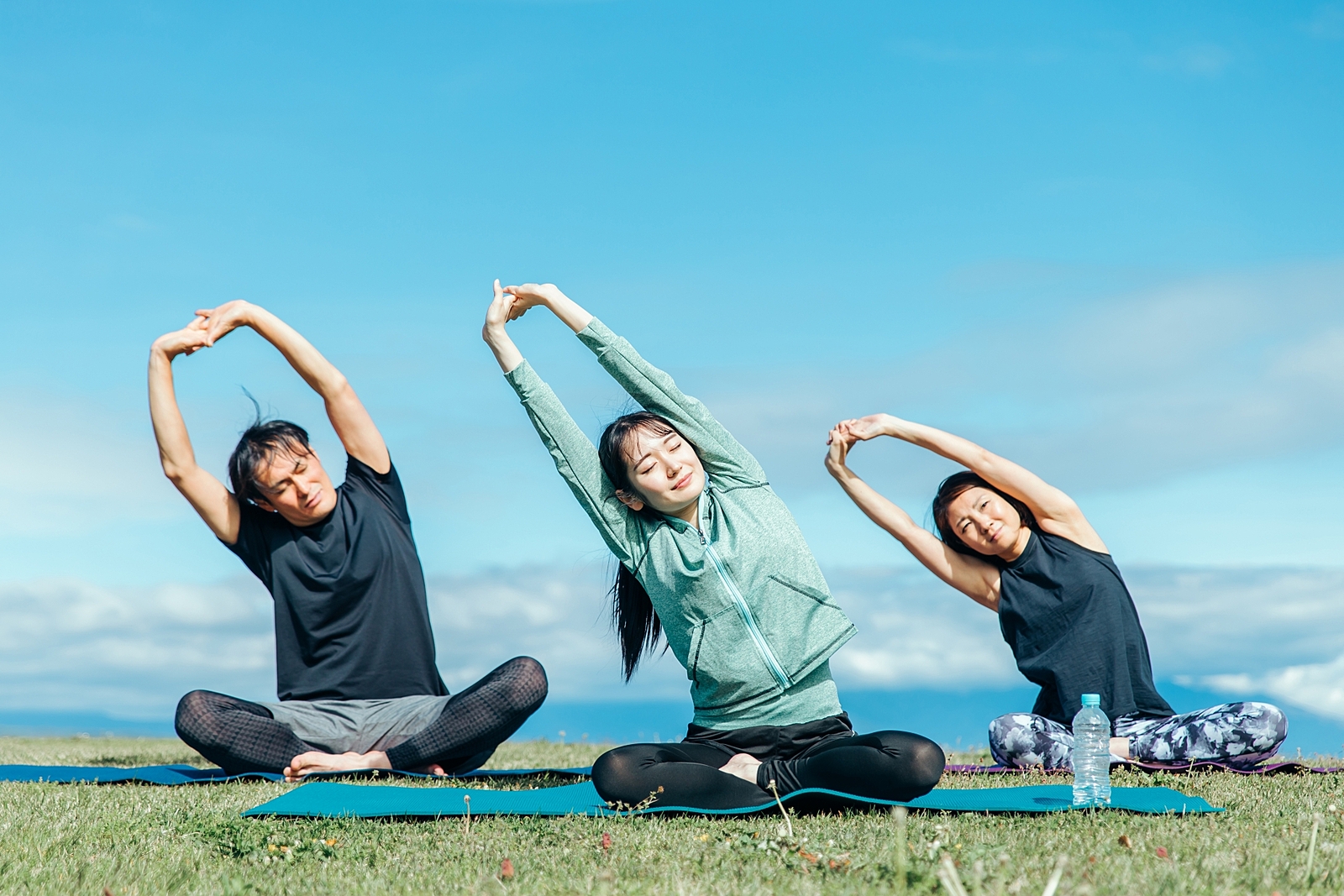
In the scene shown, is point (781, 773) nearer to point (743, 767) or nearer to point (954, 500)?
point (743, 767)

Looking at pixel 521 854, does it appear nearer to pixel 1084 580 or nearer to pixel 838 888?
pixel 838 888

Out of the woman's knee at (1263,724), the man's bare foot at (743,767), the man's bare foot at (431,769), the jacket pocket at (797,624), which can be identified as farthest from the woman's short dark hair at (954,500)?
the man's bare foot at (431,769)

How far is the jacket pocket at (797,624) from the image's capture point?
4.92m

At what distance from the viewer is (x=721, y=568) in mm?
4992

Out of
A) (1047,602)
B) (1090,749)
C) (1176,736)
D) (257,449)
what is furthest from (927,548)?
(257,449)

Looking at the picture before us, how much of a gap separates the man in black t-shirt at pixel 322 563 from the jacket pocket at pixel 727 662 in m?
1.41

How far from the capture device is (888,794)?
4.31 meters

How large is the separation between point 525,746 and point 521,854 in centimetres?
615

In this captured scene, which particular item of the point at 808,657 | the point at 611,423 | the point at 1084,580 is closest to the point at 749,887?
the point at 808,657

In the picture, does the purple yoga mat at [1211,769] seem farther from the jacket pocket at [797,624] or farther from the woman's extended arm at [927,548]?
the jacket pocket at [797,624]

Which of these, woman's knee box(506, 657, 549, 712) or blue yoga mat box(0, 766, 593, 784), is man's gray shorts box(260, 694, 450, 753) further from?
woman's knee box(506, 657, 549, 712)

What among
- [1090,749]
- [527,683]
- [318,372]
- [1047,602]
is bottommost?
[1090,749]

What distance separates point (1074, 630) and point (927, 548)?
0.93m

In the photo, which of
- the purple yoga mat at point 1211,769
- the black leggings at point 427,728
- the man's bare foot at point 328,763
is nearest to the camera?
the man's bare foot at point 328,763
